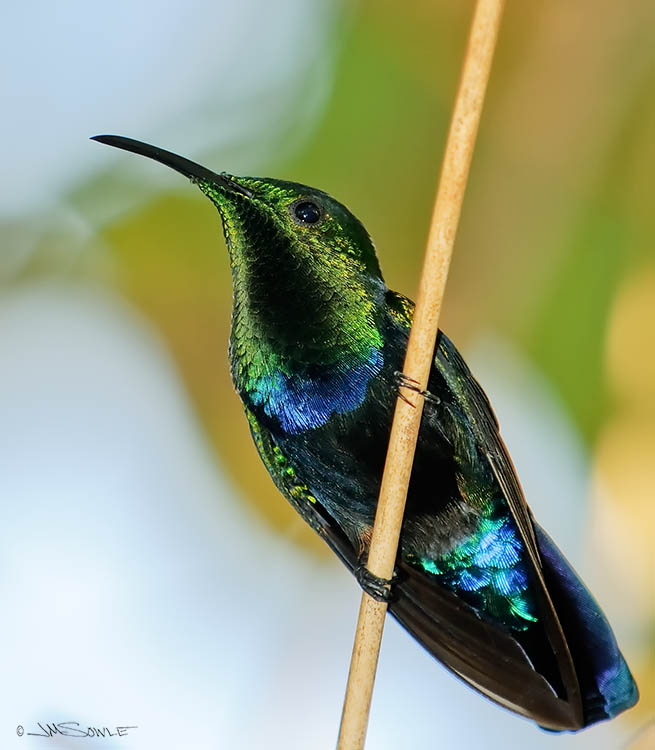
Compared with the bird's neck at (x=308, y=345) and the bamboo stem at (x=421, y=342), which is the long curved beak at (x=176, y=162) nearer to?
the bird's neck at (x=308, y=345)

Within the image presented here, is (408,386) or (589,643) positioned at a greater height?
(408,386)

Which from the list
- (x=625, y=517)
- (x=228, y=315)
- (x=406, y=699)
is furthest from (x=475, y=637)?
(x=228, y=315)

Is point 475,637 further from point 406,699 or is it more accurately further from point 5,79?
point 5,79

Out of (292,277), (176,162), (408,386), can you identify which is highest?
(176,162)

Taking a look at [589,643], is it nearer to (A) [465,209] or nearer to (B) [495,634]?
(B) [495,634]

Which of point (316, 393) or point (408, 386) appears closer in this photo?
point (408, 386)

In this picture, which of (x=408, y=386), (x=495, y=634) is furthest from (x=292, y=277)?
(x=495, y=634)
